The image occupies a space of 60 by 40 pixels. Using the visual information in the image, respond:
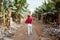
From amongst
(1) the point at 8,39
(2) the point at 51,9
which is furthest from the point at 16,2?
(1) the point at 8,39

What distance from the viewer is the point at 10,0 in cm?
1534

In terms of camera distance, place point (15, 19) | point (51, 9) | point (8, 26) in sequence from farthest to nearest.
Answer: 1. point (15, 19)
2. point (51, 9)
3. point (8, 26)

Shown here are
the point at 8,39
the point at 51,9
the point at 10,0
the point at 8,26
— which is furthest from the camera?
the point at 51,9

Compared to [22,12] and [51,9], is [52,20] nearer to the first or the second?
[51,9]

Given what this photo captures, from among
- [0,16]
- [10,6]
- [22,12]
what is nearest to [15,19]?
[22,12]

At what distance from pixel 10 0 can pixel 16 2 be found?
2.08m

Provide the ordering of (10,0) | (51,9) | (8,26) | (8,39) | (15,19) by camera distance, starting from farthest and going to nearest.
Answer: (15,19) → (51,9) → (10,0) → (8,26) → (8,39)

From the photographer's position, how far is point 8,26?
1316 centimetres

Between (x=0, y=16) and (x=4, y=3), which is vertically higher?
(x=4, y=3)

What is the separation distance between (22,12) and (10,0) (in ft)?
9.77

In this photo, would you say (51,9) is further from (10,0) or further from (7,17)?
(7,17)

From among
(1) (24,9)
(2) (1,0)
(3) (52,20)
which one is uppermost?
(2) (1,0)

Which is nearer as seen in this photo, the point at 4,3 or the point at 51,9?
the point at 4,3

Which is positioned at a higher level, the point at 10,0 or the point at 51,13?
the point at 10,0
